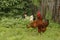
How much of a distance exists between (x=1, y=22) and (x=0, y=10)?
7.78 feet

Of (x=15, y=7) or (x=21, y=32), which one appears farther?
(x=15, y=7)

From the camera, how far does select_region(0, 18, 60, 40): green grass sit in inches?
311

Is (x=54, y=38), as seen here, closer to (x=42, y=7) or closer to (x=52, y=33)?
(x=52, y=33)

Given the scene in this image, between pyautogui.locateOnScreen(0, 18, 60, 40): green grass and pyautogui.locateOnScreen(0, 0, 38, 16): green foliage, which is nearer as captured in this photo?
pyautogui.locateOnScreen(0, 18, 60, 40): green grass

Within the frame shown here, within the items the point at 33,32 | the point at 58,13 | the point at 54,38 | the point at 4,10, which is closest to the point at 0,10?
the point at 4,10

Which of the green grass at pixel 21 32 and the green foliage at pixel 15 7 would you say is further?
the green foliage at pixel 15 7

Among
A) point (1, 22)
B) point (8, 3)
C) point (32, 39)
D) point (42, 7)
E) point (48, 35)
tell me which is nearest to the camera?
point (32, 39)

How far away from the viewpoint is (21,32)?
8781mm

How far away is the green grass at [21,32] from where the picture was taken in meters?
7.91

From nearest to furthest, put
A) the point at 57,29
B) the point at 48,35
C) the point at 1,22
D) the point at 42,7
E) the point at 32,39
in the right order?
the point at 32,39 → the point at 48,35 → the point at 57,29 → the point at 1,22 → the point at 42,7

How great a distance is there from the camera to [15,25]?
1022 centimetres

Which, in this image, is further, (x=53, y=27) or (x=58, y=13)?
(x=58, y=13)

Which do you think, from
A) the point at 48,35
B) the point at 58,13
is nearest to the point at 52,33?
the point at 48,35

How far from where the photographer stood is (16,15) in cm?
1274
